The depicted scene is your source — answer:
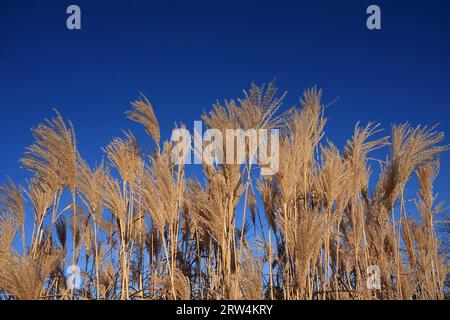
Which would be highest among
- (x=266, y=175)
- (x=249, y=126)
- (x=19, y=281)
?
(x=249, y=126)

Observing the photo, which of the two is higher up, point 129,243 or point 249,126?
point 249,126

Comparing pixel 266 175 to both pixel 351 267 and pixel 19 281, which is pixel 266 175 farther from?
pixel 19 281

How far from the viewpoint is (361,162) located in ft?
13.9

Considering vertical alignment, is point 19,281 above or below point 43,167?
below
